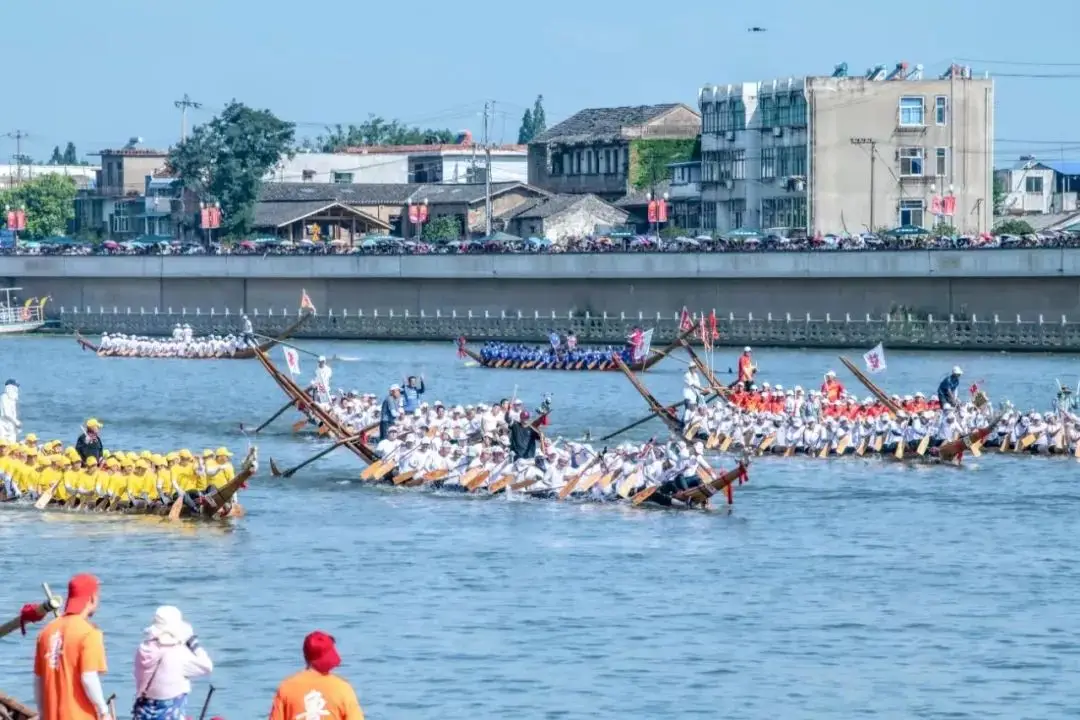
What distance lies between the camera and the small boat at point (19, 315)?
11125cm

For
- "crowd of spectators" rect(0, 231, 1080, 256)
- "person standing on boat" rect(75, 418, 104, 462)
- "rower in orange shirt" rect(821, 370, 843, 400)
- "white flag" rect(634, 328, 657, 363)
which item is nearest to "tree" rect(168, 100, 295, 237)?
"crowd of spectators" rect(0, 231, 1080, 256)

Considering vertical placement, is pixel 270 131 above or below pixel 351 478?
above

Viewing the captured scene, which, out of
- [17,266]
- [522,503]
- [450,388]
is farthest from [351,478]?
[17,266]

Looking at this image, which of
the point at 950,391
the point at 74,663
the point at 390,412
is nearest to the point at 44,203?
the point at 390,412

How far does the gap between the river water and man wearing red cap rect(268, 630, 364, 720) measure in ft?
27.2

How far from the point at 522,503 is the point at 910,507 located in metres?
7.23

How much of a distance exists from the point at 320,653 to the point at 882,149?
9356 centimetres

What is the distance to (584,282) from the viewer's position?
3831 inches

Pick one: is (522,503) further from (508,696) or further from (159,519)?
(508,696)

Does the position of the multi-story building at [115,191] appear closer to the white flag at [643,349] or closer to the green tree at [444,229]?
the green tree at [444,229]

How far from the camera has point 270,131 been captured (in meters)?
131

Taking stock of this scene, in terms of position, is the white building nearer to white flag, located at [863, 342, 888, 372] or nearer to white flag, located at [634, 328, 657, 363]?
white flag, located at [634, 328, 657, 363]

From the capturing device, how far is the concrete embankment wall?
85125mm

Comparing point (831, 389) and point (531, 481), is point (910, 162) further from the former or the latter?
point (531, 481)
